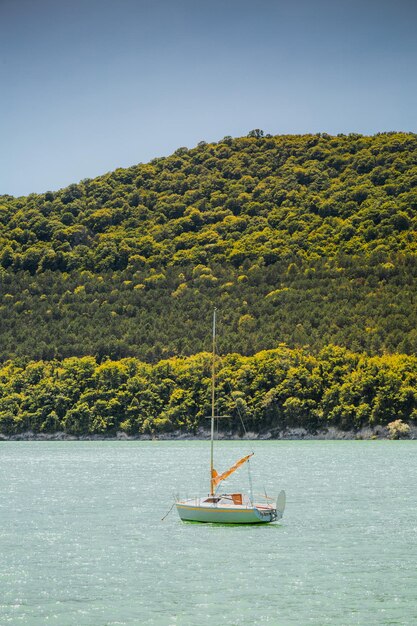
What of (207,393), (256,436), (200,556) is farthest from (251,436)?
(200,556)

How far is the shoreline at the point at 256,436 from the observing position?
448 ft

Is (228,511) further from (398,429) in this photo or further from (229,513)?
(398,429)

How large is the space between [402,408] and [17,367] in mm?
58933

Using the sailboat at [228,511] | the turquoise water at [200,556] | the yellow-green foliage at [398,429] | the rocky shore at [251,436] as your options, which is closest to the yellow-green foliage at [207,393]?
the yellow-green foliage at [398,429]

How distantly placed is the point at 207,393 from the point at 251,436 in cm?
790

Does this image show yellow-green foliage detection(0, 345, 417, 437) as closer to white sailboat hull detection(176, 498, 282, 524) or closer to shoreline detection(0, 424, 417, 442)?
shoreline detection(0, 424, 417, 442)

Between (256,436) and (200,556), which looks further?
(256,436)

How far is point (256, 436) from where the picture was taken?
463 feet

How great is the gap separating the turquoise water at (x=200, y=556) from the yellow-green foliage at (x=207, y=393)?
6040cm

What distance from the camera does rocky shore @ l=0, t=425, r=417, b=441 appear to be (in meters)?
136

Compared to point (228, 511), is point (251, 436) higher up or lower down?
higher up

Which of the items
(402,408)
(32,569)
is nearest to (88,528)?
(32,569)

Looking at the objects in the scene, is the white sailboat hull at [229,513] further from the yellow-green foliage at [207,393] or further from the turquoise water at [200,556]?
the yellow-green foliage at [207,393]

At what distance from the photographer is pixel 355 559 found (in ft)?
131
